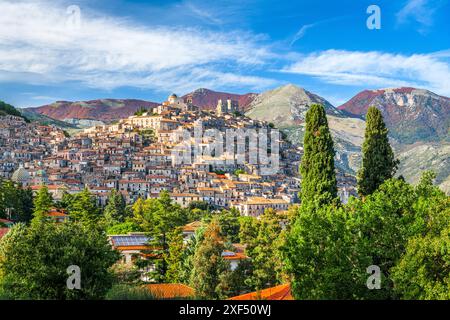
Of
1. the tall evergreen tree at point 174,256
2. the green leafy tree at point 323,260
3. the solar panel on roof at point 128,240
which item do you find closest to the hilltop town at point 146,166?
the solar panel on roof at point 128,240

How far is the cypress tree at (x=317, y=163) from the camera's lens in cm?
1955

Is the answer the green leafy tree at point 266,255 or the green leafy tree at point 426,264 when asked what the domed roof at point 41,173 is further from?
the green leafy tree at point 426,264

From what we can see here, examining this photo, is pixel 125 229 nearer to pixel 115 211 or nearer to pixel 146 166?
pixel 115 211

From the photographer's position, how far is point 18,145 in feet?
298

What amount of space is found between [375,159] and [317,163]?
278 cm

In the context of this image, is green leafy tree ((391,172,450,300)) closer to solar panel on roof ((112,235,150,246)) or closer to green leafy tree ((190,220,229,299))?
green leafy tree ((190,220,229,299))

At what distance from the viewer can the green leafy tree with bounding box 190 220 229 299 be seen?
63.8ft

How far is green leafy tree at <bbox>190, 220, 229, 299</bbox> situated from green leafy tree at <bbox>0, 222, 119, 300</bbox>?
24.2ft

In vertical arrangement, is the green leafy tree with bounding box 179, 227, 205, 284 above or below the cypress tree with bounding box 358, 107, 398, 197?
below

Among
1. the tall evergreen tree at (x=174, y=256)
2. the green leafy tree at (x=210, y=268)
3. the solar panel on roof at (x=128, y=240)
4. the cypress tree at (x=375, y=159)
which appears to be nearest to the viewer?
the green leafy tree at (x=210, y=268)

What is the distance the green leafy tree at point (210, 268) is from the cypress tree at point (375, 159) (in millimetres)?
6297

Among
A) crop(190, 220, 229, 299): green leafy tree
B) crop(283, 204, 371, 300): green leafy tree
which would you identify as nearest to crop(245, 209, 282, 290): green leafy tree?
crop(190, 220, 229, 299): green leafy tree
